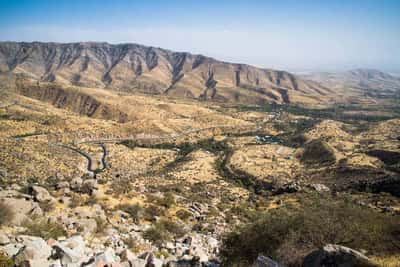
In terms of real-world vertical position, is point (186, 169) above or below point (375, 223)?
below

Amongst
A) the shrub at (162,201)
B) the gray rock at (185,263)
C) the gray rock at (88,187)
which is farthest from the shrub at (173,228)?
the gray rock at (88,187)

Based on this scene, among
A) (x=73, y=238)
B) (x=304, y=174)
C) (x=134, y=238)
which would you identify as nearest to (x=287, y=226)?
(x=134, y=238)

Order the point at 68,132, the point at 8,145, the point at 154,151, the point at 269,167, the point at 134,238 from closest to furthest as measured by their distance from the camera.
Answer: the point at 134,238 → the point at 8,145 → the point at 269,167 → the point at 154,151 → the point at 68,132

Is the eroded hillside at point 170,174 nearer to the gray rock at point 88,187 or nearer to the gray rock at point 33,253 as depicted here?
the gray rock at point 88,187

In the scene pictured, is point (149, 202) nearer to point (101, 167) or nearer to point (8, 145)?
point (101, 167)

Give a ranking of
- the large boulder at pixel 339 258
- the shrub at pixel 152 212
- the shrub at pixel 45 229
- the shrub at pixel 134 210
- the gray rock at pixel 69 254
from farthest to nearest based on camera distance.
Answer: the shrub at pixel 152 212 → the shrub at pixel 134 210 → the shrub at pixel 45 229 → the gray rock at pixel 69 254 → the large boulder at pixel 339 258
